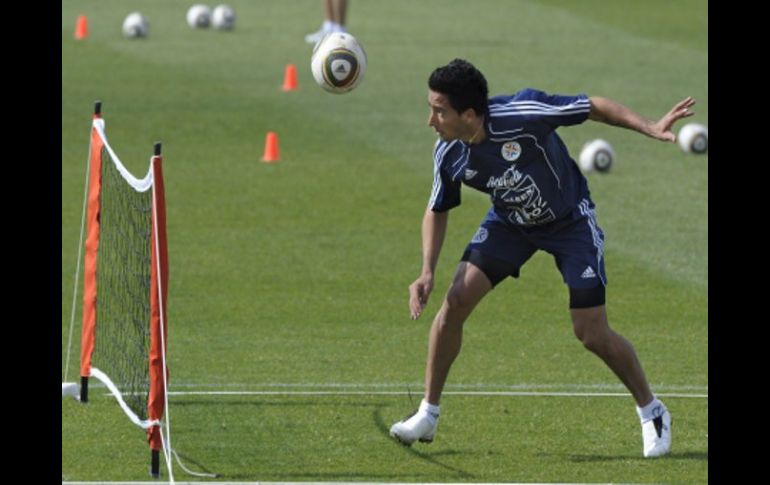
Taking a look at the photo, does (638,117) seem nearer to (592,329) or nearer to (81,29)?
(592,329)

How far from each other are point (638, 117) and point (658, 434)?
6.45 ft

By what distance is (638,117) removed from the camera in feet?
34.2

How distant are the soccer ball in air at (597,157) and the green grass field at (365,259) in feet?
0.69

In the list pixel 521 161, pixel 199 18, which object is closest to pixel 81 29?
pixel 199 18

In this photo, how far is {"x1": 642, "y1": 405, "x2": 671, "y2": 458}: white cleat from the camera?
36.0 feet

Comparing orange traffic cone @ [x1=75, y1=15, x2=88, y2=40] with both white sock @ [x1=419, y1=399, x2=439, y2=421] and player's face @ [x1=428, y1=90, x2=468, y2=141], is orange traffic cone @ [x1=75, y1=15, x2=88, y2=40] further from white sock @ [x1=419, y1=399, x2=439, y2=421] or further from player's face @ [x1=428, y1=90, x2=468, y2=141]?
player's face @ [x1=428, y1=90, x2=468, y2=141]

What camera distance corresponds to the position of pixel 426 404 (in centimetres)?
1116

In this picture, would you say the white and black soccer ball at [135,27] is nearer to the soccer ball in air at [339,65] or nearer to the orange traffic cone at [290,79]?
the orange traffic cone at [290,79]

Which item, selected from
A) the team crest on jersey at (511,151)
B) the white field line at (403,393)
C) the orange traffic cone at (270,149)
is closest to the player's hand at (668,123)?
the team crest on jersey at (511,151)

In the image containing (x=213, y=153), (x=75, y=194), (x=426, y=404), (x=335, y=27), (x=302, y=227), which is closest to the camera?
(x=426, y=404)

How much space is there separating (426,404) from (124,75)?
17.2 metres

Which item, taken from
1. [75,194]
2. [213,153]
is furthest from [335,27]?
[75,194]

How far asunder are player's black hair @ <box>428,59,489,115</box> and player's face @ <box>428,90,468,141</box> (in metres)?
0.03
